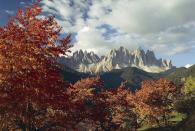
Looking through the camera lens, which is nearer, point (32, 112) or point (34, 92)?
point (34, 92)

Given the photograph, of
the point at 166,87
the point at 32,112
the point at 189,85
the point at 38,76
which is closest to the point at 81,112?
the point at 32,112

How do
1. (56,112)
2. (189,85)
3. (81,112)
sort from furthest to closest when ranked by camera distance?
(189,85) → (81,112) → (56,112)

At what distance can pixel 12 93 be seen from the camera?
2069cm

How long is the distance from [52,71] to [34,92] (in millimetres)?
2141

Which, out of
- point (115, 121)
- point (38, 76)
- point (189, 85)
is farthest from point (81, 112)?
point (189, 85)

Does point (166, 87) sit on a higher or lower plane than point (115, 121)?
higher

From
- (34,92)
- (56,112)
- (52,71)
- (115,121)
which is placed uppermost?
(52,71)

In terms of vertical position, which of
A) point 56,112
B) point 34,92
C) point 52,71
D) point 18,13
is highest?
point 18,13

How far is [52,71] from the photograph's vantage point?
22.2 m

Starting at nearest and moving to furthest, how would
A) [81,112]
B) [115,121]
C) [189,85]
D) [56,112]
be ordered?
1. [56,112]
2. [81,112]
3. [115,121]
4. [189,85]

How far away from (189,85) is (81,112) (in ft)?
395

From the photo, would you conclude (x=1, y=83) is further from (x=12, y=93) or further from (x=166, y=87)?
(x=166, y=87)

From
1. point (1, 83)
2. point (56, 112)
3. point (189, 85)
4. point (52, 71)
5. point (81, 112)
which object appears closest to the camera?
point (1, 83)

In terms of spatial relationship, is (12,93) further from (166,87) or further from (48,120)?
(166,87)
